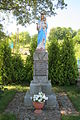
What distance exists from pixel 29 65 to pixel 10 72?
3.57ft

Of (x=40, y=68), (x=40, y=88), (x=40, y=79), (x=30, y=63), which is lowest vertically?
(x=40, y=88)

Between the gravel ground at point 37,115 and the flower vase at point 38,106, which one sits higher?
the flower vase at point 38,106

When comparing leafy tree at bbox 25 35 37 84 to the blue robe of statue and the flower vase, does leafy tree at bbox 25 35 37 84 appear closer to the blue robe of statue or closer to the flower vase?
the blue robe of statue

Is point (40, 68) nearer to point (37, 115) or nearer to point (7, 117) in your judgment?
point (37, 115)

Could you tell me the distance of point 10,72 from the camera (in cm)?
1031

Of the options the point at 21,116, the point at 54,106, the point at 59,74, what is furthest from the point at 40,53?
the point at 59,74

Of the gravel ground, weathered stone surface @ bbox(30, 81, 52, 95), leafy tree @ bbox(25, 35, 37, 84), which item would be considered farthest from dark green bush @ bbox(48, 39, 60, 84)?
weathered stone surface @ bbox(30, 81, 52, 95)

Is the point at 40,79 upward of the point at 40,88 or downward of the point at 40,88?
upward

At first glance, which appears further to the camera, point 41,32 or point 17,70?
point 17,70

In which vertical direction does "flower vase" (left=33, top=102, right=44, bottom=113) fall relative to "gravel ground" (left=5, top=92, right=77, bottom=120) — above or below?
above

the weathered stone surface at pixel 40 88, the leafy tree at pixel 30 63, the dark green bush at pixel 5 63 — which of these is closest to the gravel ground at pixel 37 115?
the weathered stone surface at pixel 40 88

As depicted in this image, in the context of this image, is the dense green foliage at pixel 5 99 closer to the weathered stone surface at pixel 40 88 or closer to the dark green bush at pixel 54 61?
the weathered stone surface at pixel 40 88

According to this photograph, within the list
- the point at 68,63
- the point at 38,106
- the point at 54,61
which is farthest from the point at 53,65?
the point at 38,106

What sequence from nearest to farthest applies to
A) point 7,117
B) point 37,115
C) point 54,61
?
point 7,117, point 37,115, point 54,61
